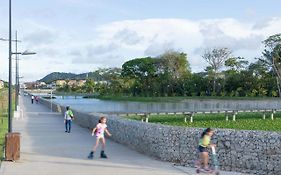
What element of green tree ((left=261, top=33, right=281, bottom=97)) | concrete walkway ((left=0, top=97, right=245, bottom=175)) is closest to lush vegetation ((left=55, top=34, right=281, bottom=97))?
green tree ((left=261, top=33, right=281, bottom=97))

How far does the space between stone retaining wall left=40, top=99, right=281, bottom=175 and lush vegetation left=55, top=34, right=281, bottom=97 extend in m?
68.3

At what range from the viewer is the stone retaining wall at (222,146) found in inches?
446

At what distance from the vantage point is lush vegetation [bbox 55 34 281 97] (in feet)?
277

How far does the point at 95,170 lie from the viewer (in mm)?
12219

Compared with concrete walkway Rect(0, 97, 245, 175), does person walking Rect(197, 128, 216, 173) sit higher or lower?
higher

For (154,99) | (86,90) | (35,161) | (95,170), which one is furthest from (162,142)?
(86,90)

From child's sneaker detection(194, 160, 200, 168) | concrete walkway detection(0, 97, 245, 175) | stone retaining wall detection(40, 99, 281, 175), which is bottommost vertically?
concrete walkway detection(0, 97, 245, 175)

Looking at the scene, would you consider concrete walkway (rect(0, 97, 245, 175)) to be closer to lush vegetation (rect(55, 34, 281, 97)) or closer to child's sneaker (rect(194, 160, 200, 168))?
child's sneaker (rect(194, 160, 200, 168))

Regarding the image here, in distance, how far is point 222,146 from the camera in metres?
12.2

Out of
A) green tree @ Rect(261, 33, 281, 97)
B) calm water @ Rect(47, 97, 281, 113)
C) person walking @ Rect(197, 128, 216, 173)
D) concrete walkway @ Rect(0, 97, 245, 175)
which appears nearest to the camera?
person walking @ Rect(197, 128, 216, 173)

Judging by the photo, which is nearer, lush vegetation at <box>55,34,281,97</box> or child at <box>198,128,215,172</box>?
child at <box>198,128,215,172</box>

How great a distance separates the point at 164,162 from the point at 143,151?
1.82 meters

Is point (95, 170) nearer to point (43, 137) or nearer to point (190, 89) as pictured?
point (43, 137)

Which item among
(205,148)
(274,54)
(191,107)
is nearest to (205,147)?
(205,148)
